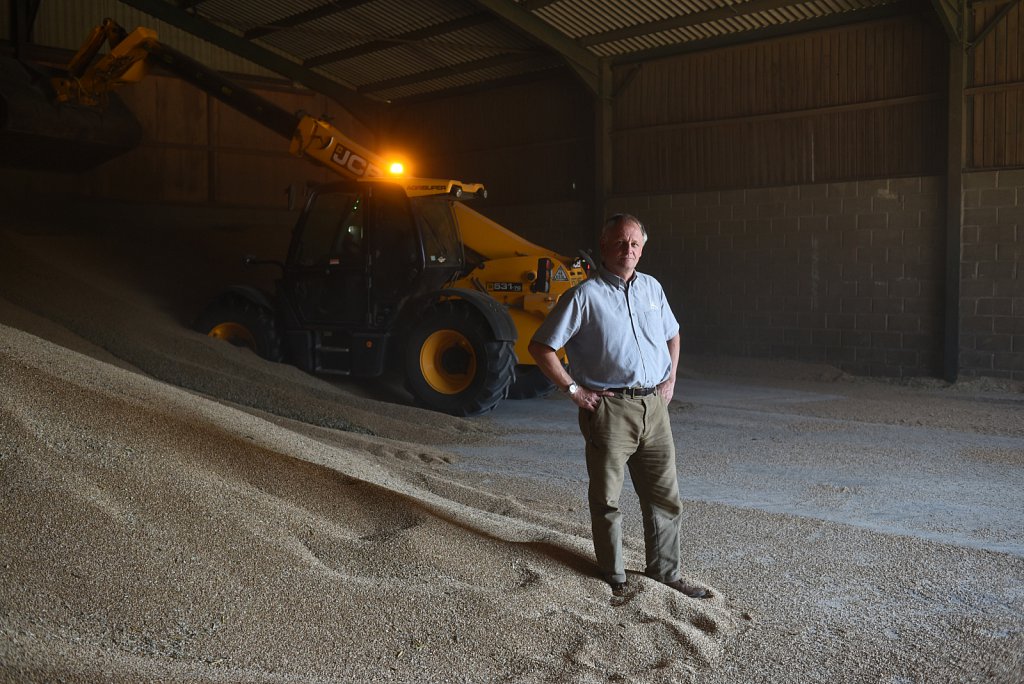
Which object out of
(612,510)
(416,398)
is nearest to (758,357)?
(416,398)

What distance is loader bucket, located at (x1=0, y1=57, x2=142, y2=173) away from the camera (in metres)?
14.0

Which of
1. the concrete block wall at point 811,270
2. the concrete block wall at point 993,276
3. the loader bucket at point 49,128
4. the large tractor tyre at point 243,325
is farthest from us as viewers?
the loader bucket at point 49,128

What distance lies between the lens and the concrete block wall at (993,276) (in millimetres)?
12250

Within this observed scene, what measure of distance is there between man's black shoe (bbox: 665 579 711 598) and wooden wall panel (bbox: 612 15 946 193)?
10.2 metres

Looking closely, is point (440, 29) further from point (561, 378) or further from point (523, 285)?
point (561, 378)

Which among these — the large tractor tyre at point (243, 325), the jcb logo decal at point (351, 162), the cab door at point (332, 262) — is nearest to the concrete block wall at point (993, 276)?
the jcb logo decal at point (351, 162)

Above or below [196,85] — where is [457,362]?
below

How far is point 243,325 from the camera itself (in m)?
11.6

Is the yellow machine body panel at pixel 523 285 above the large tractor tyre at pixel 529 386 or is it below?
above

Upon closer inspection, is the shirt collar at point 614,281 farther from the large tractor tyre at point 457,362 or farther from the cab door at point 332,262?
the cab door at point 332,262

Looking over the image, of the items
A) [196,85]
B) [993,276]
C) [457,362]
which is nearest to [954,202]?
[993,276]

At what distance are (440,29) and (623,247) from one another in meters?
13.3

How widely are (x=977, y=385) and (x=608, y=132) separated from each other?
7106mm

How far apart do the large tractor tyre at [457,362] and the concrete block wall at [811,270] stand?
580cm
